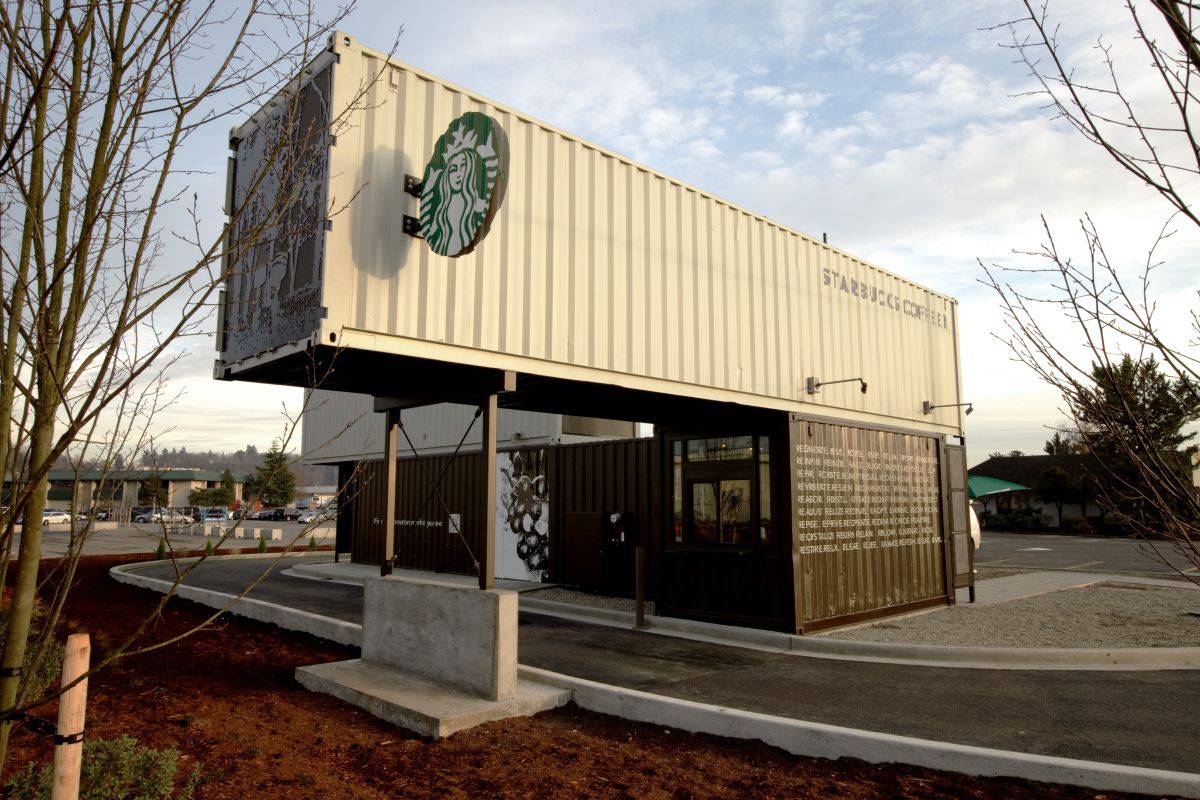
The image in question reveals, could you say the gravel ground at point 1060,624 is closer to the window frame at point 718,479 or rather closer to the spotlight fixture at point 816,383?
the window frame at point 718,479

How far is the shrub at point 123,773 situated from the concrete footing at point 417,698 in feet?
6.39

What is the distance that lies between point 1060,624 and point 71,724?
11665 millimetres

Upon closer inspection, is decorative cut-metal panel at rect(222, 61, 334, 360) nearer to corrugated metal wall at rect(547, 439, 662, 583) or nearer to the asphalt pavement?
corrugated metal wall at rect(547, 439, 662, 583)

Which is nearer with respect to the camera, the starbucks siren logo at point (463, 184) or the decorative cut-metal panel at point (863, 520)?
the starbucks siren logo at point (463, 184)

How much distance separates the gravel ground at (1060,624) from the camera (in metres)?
9.38

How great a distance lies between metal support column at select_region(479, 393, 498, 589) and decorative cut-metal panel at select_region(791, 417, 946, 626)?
4.66 meters

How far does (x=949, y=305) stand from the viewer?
14.4 m

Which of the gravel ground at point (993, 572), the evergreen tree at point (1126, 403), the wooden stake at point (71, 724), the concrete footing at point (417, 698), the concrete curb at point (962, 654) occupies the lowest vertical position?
the gravel ground at point (993, 572)

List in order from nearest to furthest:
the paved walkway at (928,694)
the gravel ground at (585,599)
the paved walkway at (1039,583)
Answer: the paved walkway at (928,694) < the gravel ground at (585,599) < the paved walkway at (1039,583)

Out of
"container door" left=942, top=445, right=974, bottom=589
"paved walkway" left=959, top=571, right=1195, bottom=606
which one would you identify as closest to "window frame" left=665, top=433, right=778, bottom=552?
"container door" left=942, top=445, right=974, bottom=589

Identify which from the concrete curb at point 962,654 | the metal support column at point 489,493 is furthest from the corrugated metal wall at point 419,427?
the metal support column at point 489,493

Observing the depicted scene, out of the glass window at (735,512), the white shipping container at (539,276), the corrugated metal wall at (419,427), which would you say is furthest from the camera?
the corrugated metal wall at (419,427)

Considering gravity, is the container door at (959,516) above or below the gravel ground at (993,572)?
above

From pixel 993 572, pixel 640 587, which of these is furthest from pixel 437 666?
pixel 993 572
